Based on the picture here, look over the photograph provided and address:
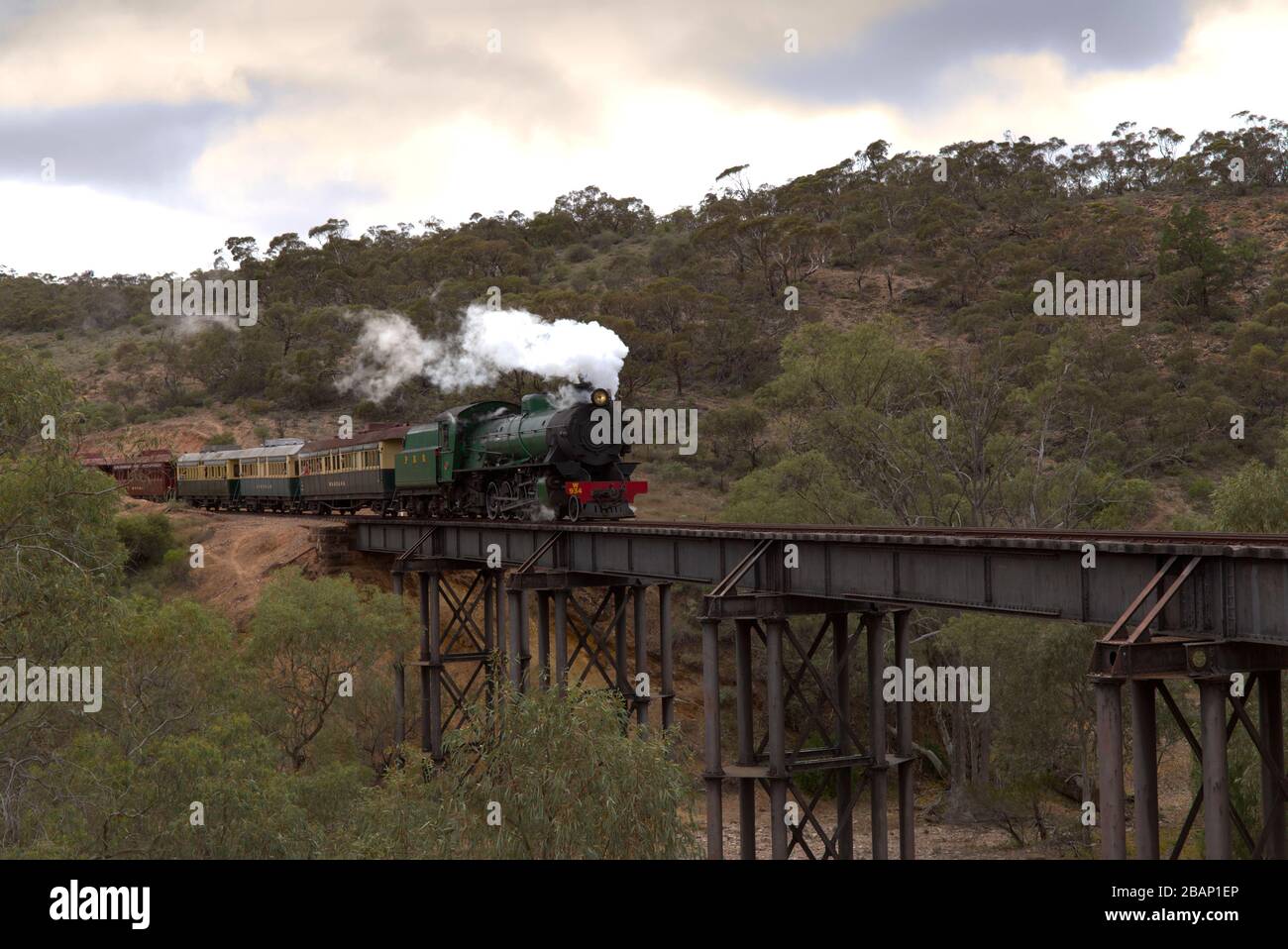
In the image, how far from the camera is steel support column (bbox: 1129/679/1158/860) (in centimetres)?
1333

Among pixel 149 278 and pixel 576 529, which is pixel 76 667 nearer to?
pixel 576 529

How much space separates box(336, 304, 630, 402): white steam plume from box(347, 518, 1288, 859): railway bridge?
447 cm

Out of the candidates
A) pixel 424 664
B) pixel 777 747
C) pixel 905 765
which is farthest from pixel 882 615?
pixel 424 664

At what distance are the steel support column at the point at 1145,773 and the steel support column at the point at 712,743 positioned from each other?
28.0ft

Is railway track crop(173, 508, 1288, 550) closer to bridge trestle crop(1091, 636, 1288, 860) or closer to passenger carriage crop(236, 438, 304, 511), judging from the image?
bridge trestle crop(1091, 636, 1288, 860)

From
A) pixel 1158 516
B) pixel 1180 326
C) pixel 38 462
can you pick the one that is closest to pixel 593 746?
pixel 38 462

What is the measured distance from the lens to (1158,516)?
181 feet

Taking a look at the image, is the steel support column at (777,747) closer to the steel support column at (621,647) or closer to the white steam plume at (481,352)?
the steel support column at (621,647)

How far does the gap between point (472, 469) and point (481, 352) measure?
12.2 m

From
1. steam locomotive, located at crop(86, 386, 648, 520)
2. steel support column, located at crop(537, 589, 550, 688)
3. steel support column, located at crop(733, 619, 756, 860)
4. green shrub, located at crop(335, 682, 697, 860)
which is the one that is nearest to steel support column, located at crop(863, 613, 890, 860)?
steel support column, located at crop(733, 619, 756, 860)

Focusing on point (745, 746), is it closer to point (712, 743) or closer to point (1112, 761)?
point (712, 743)

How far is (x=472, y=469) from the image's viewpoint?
33.9m

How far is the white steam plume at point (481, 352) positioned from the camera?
31094mm
